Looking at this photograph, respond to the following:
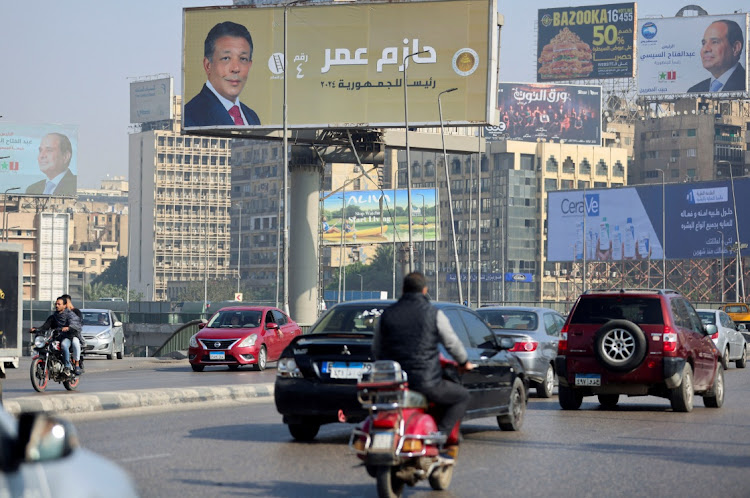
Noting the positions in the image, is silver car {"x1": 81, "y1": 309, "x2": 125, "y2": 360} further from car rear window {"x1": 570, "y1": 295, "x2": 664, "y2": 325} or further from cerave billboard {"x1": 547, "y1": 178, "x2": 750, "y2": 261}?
cerave billboard {"x1": 547, "y1": 178, "x2": 750, "y2": 261}

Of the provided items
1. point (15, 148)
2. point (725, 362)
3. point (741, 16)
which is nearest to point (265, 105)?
point (725, 362)

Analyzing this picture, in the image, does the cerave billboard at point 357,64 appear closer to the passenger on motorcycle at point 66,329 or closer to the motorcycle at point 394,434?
the passenger on motorcycle at point 66,329

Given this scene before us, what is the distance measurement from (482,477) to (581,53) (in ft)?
452

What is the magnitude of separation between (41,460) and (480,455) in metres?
8.64

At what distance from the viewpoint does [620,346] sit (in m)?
17.6

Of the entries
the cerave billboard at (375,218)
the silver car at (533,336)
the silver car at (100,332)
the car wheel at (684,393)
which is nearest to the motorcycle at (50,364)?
the silver car at (533,336)

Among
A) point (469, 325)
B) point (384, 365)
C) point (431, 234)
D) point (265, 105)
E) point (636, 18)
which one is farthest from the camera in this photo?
point (636, 18)

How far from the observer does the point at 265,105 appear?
48.8 metres

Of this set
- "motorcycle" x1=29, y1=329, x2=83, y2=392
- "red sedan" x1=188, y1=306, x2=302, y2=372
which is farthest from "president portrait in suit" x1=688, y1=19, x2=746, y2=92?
"motorcycle" x1=29, y1=329, x2=83, y2=392

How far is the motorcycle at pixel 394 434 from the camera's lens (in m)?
8.81

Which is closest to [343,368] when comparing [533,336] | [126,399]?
[126,399]

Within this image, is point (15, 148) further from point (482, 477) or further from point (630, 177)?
point (482, 477)

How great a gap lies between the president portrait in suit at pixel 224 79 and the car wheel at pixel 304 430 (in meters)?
36.0

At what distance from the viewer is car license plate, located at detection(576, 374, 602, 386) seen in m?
17.8
